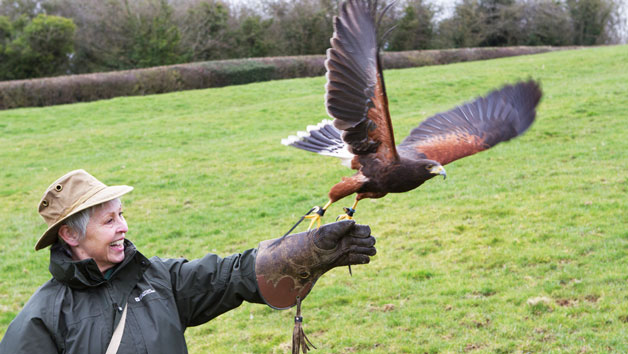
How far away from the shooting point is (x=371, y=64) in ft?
10.2

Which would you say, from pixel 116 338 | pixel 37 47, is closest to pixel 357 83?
pixel 116 338

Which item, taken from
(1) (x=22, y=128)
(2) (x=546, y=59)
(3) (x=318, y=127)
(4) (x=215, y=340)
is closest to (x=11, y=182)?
(1) (x=22, y=128)

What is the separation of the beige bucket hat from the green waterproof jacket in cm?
12

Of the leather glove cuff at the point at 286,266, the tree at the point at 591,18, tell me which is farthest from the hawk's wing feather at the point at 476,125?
the tree at the point at 591,18

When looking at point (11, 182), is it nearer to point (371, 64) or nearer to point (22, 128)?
point (22, 128)

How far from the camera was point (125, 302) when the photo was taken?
2346 millimetres

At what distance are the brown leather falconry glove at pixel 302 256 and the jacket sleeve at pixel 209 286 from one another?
68mm

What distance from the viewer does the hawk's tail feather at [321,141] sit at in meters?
3.86

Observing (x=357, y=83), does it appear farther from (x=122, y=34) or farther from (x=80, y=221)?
(x=122, y=34)

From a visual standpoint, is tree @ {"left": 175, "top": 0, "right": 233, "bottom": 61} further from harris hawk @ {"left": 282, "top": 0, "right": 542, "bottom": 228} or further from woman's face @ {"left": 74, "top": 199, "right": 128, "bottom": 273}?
woman's face @ {"left": 74, "top": 199, "right": 128, "bottom": 273}

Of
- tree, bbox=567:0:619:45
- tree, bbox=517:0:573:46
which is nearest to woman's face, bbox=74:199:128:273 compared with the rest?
tree, bbox=517:0:573:46

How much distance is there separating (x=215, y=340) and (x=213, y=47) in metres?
28.0

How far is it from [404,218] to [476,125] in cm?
311

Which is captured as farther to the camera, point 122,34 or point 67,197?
point 122,34
